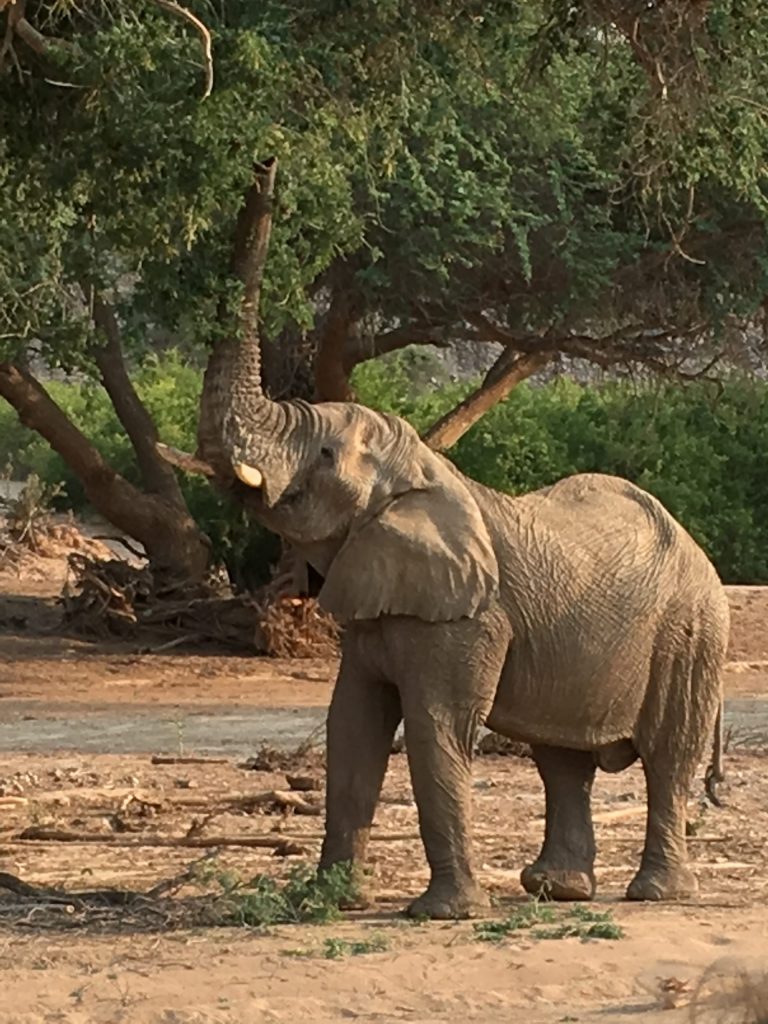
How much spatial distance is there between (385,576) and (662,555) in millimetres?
1223

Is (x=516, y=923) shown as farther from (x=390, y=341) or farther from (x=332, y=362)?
(x=390, y=341)

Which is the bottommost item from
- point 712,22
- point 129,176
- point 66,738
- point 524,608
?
point 66,738

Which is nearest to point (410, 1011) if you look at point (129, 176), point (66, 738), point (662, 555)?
point (662, 555)

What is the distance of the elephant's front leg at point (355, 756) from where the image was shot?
29.6ft

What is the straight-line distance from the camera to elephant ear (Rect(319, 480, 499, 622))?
875 centimetres

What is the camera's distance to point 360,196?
19.4 meters

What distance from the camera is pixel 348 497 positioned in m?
8.83

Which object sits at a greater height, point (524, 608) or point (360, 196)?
point (360, 196)

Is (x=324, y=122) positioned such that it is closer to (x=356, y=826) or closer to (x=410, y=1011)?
(x=356, y=826)

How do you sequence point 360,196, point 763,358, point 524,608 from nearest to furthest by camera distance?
point 524,608 → point 360,196 → point 763,358

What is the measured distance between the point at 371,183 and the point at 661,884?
7.83 m

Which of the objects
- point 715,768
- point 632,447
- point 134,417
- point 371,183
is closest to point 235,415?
point 715,768

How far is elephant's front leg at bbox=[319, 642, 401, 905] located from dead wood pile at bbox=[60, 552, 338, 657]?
1202cm

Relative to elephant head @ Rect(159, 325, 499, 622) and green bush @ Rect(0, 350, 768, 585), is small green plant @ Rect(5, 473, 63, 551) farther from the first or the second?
elephant head @ Rect(159, 325, 499, 622)
